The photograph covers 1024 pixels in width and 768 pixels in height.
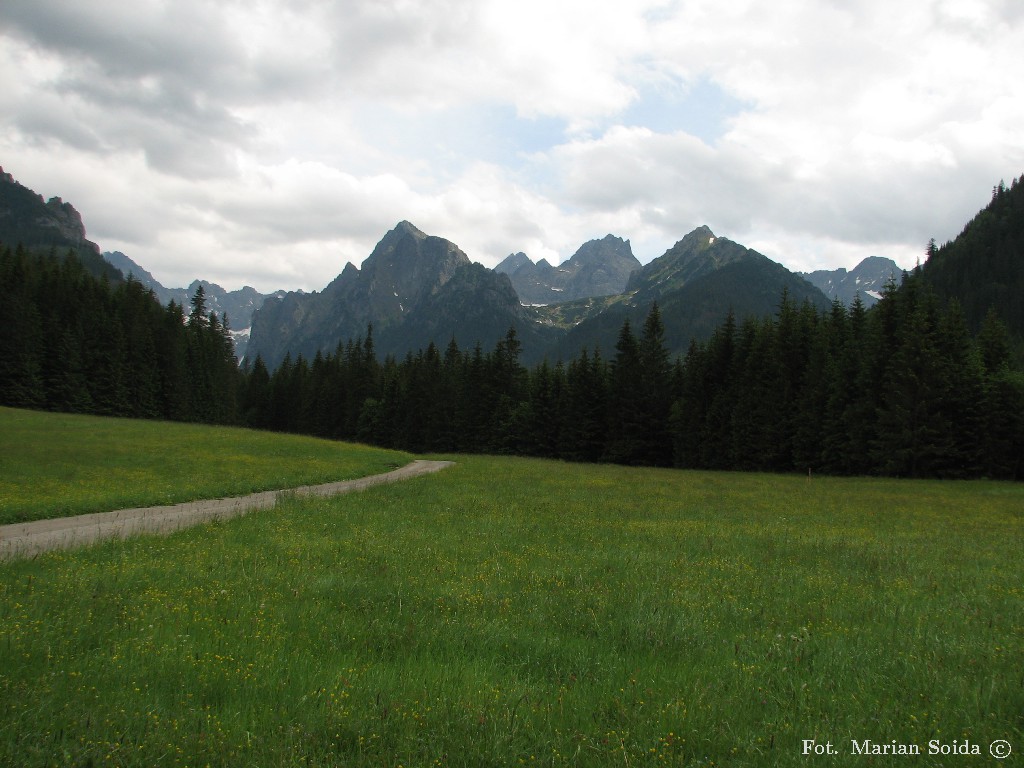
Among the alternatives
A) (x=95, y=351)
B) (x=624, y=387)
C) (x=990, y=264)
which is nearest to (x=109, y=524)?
(x=624, y=387)

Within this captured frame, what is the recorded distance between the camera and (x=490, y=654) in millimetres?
6762

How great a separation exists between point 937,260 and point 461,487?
223 metres

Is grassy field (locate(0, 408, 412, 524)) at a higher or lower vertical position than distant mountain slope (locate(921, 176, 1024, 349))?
lower

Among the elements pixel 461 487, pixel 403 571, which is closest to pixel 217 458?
pixel 461 487

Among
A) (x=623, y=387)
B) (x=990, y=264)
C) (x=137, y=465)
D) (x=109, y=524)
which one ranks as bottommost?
(x=137, y=465)

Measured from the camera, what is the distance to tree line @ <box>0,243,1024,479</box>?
167ft

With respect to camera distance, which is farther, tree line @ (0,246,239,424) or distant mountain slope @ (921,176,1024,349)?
distant mountain slope @ (921,176,1024,349)

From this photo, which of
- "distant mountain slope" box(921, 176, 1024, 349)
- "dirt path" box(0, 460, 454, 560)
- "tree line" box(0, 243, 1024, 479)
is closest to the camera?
"dirt path" box(0, 460, 454, 560)

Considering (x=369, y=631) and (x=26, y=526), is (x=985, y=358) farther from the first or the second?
(x=26, y=526)

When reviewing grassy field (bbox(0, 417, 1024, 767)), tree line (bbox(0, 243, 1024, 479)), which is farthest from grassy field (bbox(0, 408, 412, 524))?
tree line (bbox(0, 243, 1024, 479))

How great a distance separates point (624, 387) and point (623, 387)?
0.17 metres

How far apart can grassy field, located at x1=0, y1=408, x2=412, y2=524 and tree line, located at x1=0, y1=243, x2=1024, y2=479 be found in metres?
33.9

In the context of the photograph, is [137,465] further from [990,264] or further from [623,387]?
Answer: [990,264]

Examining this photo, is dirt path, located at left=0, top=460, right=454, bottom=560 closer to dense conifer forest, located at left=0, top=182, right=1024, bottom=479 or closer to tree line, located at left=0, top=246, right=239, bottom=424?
dense conifer forest, located at left=0, top=182, right=1024, bottom=479
